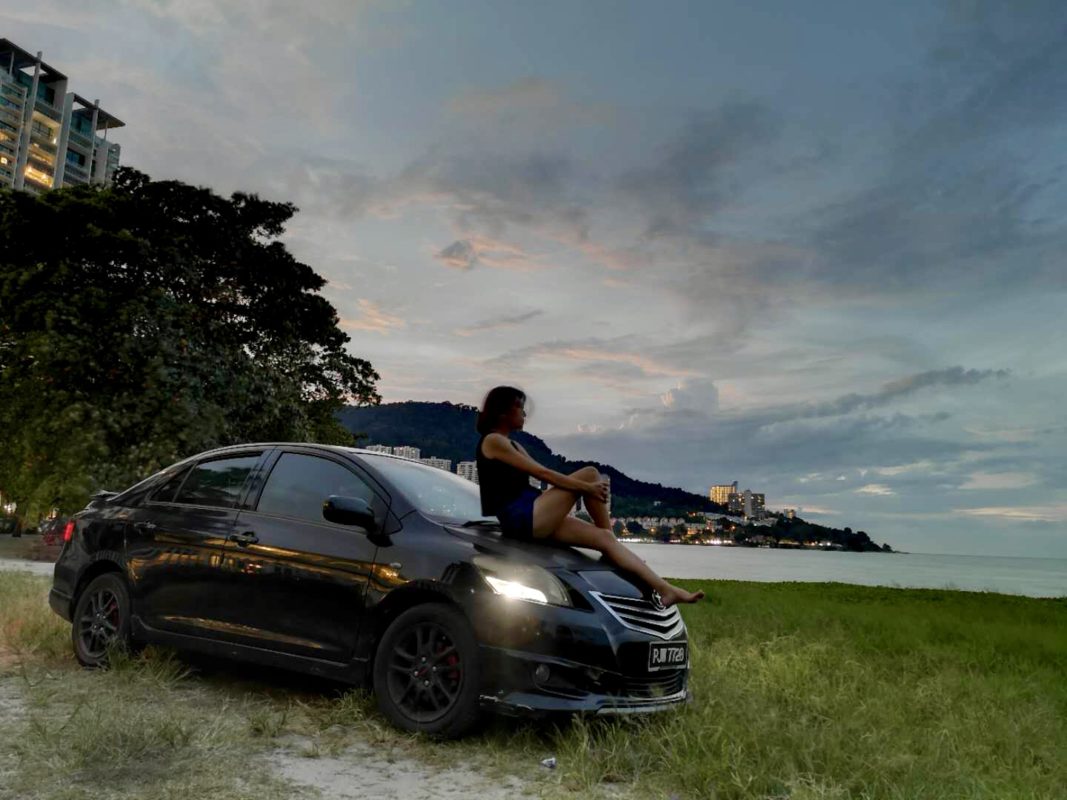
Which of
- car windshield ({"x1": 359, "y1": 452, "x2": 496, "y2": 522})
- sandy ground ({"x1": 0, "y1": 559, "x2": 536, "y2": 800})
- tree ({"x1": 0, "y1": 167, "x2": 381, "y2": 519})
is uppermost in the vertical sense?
tree ({"x1": 0, "y1": 167, "x2": 381, "y2": 519})

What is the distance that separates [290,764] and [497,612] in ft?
4.18

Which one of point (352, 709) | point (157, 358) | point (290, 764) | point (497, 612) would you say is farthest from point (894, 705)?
point (157, 358)

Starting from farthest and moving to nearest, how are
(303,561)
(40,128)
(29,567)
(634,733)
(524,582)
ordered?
1. (40,128)
2. (29,567)
3. (303,561)
4. (634,733)
5. (524,582)

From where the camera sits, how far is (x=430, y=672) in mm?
4902

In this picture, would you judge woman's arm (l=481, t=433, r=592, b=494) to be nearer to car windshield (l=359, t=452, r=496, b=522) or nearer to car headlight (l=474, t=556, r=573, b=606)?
car windshield (l=359, t=452, r=496, b=522)

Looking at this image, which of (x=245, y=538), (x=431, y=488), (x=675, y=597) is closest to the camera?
(x=675, y=597)

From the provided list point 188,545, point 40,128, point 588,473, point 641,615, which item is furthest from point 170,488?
point 40,128

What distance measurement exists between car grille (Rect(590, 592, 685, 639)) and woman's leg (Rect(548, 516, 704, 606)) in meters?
0.12

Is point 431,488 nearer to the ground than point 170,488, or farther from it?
farther from it

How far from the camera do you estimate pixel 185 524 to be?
6.29 m

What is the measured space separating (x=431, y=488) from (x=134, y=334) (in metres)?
13.3

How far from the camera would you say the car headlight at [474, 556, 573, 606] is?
15.6ft

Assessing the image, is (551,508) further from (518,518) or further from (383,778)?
(383,778)

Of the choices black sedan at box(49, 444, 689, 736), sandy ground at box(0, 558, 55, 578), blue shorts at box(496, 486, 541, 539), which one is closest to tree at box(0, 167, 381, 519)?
sandy ground at box(0, 558, 55, 578)
